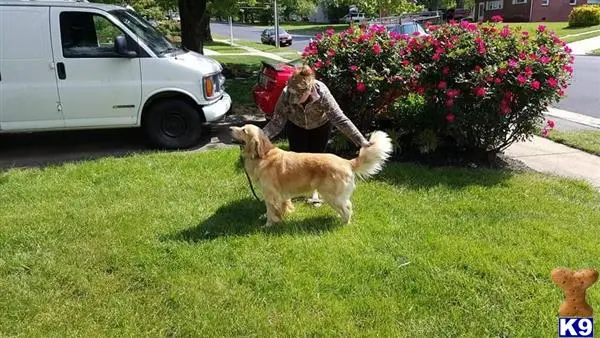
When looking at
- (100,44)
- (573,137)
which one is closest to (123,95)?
(100,44)

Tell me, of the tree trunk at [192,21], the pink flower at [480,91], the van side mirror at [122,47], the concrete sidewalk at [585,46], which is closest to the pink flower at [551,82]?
the pink flower at [480,91]

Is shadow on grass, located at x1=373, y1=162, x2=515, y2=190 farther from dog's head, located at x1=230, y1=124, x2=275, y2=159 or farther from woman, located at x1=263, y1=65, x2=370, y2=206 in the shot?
dog's head, located at x1=230, y1=124, x2=275, y2=159

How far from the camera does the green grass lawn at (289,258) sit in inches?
128

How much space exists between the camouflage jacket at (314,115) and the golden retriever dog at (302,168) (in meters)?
0.39

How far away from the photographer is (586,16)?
117 feet

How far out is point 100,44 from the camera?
699 centimetres

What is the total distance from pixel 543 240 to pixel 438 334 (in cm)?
172

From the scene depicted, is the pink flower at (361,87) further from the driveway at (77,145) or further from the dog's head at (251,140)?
the driveway at (77,145)

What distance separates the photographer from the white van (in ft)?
22.0

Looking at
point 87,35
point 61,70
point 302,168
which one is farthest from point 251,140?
point 87,35

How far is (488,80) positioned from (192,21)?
24.8 feet

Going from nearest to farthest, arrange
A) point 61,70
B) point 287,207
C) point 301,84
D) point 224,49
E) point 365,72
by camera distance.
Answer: point 301,84 < point 287,207 < point 365,72 < point 61,70 < point 224,49

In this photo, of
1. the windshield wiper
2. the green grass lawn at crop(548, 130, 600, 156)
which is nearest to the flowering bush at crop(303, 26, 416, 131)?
the windshield wiper

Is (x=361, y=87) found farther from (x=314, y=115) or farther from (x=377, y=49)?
(x=314, y=115)
